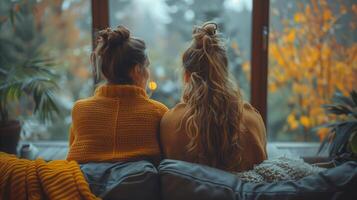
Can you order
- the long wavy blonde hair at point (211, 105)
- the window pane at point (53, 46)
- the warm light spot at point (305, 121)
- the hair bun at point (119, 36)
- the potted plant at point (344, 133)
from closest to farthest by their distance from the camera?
the long wavy blonde hair at point (211, 105)
the hair bun at point (119, 36)
the potted plant at point (344, 133)
the window pane at point (53, 46)
the warm light spot at point (305, 121)

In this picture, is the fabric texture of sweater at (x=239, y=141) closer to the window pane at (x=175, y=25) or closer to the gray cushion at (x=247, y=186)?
the gray cushion at (x=247, y=186)

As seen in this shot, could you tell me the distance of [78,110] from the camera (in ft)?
5.74

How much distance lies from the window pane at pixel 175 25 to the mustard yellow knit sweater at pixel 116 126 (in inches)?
41.1

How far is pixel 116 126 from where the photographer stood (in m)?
1.68

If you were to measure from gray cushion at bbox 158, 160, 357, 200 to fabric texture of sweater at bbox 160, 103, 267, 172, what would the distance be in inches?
11.2

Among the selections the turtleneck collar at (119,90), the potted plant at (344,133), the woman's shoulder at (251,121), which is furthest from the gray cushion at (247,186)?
the potted plant at (344,133)

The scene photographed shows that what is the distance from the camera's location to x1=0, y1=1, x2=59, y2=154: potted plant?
2.31 meters

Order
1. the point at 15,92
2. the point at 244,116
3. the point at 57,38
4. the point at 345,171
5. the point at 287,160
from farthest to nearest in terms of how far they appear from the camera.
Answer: the point at 57,38 → the point at 15,92 → the point at 244,116 → the point at 287,160 → the point at 345,171

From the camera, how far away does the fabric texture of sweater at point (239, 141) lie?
1.62 m

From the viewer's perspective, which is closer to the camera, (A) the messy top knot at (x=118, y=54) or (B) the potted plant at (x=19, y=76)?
(A) the messy top knot at (x=118, y=54)

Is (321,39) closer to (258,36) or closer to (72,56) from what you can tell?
(258,36)

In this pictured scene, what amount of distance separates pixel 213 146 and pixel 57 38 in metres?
1.71

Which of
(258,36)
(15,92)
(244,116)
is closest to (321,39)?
(258,36)

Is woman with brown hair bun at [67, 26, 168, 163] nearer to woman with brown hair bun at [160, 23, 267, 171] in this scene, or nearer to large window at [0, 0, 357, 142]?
woman with brown hair bun at [160, 23, 267, 171]
